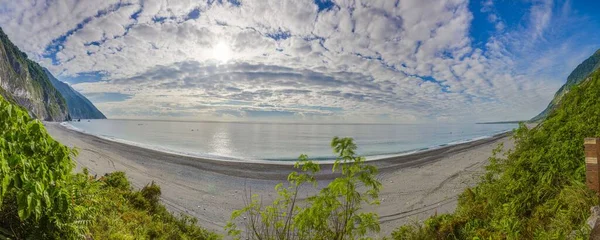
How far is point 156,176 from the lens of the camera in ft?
61.9


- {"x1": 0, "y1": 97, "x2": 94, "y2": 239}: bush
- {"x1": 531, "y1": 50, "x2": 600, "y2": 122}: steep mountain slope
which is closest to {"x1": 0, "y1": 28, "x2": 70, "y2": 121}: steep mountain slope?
{"x1": 0, "y1": 97, "x2": 94, "y2": 239}: bush

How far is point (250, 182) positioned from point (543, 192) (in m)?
16.0

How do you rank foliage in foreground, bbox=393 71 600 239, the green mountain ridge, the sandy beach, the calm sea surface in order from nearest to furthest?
foliage in foreground, bbox=393 71 600 239, the sandy beach, the calm sea surface, the green mountain ridge

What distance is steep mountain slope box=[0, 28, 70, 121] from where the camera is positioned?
3383 inches

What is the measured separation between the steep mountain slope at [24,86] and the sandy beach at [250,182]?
64043 millimetres

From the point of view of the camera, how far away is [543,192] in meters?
4.86

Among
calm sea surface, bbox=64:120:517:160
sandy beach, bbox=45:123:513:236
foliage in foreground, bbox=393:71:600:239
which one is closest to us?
foliage in foreground, bbox=393:71:600:239

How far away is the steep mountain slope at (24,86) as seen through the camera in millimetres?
85938

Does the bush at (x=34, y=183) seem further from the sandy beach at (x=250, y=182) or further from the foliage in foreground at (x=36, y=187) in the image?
the sandy beach at (x=250, y=182)

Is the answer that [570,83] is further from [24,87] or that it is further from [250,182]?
[24,87]

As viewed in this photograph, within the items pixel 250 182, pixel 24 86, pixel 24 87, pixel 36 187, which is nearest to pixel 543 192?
pixel 36 187

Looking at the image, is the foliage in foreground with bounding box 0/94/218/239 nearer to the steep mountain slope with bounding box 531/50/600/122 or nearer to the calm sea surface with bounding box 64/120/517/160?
the steep mountain slope with bounding box 531/50/600/122

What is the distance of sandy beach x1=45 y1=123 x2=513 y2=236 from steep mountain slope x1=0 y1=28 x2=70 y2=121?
210 feet

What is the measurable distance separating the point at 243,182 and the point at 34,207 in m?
16.9
